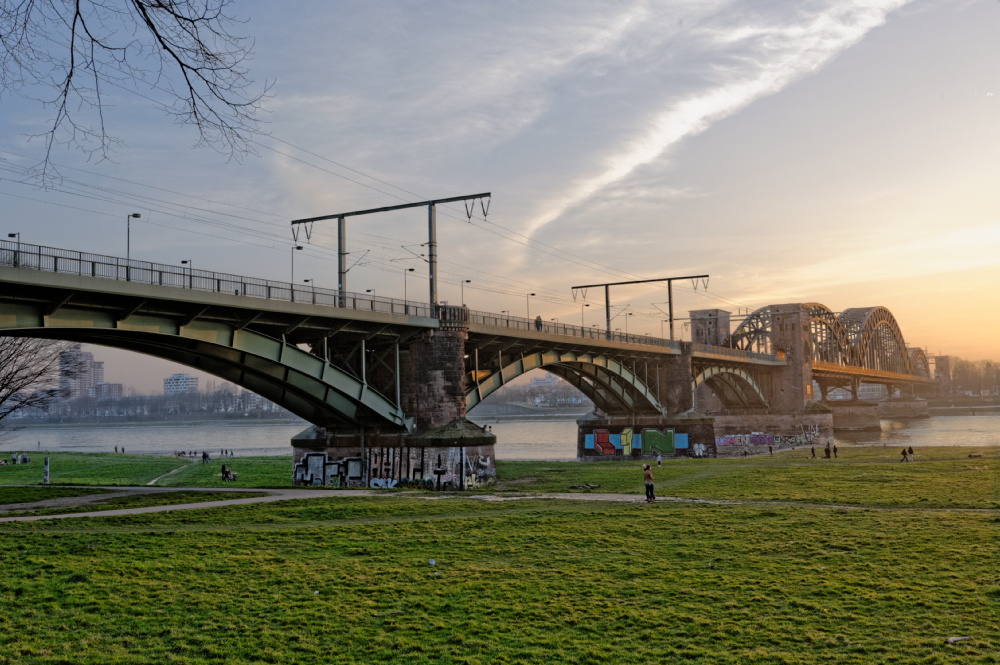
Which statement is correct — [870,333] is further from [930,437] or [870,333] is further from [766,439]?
[766,439]

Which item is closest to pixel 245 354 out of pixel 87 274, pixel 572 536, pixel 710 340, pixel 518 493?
pixel 87 274

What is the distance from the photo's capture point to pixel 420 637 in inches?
496

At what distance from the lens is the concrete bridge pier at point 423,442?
4303 centimetres

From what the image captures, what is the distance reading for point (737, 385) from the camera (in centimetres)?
11844

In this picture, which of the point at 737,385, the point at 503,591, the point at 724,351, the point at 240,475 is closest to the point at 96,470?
the point at 240,475

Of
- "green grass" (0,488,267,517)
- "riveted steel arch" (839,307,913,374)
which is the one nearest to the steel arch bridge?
"riveted steel arch" (839,307,913,374)

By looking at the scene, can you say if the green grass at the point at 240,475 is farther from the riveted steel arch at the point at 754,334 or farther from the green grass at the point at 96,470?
the riveted steel arch at the point at 754,334

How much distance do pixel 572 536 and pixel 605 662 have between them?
1139 centimetres

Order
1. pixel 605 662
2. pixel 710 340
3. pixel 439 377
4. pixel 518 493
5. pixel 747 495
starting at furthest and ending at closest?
pixel 710 340
pixel 439 377
pixel 518 493
pixel 747 495
pixel 605 662

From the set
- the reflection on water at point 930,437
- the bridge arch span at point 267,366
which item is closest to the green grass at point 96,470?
the bridge arch span at point 267,366

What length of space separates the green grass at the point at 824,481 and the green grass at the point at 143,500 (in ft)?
48.9

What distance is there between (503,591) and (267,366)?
88.2ft

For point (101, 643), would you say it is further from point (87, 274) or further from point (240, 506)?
point (87, 274)

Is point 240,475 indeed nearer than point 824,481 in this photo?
No
